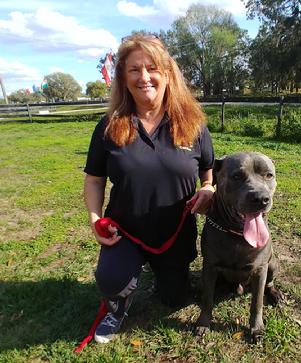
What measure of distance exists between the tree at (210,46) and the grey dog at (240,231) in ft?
176

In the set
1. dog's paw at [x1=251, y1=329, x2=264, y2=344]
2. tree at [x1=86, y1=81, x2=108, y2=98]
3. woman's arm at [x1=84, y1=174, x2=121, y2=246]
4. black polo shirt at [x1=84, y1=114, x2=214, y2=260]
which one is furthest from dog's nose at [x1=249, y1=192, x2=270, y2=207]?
tree at [x1=86, y1=81, x2=108, y2=98]

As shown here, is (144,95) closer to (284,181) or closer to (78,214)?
(78,214)

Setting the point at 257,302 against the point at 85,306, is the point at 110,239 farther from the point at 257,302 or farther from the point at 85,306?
the point at 257,302

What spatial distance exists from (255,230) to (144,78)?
4.44 ft

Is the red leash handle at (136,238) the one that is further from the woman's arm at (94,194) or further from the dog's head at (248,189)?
the dog's head at (248,189)

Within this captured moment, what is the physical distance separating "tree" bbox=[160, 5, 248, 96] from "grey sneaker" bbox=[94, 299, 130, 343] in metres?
53.9

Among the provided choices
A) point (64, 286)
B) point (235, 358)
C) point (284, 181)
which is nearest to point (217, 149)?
point (284, 181)

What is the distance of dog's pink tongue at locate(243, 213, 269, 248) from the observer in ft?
8.26

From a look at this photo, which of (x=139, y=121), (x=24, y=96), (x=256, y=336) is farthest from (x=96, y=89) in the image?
(x=256, y=336)

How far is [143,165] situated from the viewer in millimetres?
2797

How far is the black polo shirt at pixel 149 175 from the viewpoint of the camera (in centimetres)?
282

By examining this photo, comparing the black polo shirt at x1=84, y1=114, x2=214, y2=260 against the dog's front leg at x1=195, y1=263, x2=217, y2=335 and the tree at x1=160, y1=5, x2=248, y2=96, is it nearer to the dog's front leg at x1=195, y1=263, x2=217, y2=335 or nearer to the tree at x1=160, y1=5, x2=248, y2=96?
the dog's front leg at x1=195, y1=263, x2=217, y2=335

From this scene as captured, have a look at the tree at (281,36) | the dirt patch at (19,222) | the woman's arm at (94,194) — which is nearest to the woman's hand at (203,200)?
the woman's arm at (94,194)

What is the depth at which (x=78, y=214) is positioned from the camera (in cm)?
554
